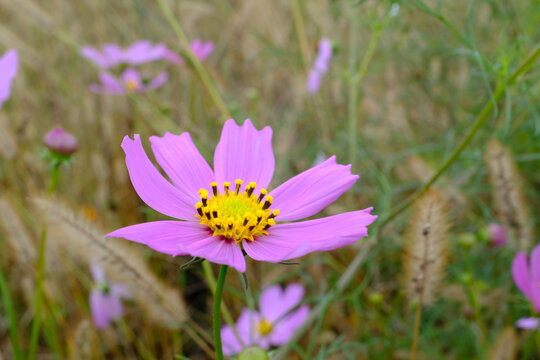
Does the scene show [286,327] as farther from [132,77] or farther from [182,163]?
[132,77]

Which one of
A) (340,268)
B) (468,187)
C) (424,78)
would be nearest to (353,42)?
(468,187)

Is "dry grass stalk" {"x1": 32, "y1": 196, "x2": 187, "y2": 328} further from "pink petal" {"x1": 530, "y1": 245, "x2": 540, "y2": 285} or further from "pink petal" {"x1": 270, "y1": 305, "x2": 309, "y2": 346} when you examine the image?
"pink petal" {"x1": 530, "y1": 245, "x2": 540, "y2": 285}

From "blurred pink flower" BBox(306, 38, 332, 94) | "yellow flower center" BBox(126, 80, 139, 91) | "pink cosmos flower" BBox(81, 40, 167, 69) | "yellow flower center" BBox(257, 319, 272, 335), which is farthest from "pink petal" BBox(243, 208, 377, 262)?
"yellow flower center" BBox(126, 80, 139, 91)

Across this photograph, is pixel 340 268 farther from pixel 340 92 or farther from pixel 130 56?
pixel 130 56

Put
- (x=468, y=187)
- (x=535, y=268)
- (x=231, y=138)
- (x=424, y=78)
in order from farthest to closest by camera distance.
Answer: (x=424, y=78)
(x=468, y=187)
(x=535, y=268)
(x=231, y=138)

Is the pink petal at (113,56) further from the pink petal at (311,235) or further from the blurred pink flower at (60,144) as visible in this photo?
the pink petal at (311,235)
